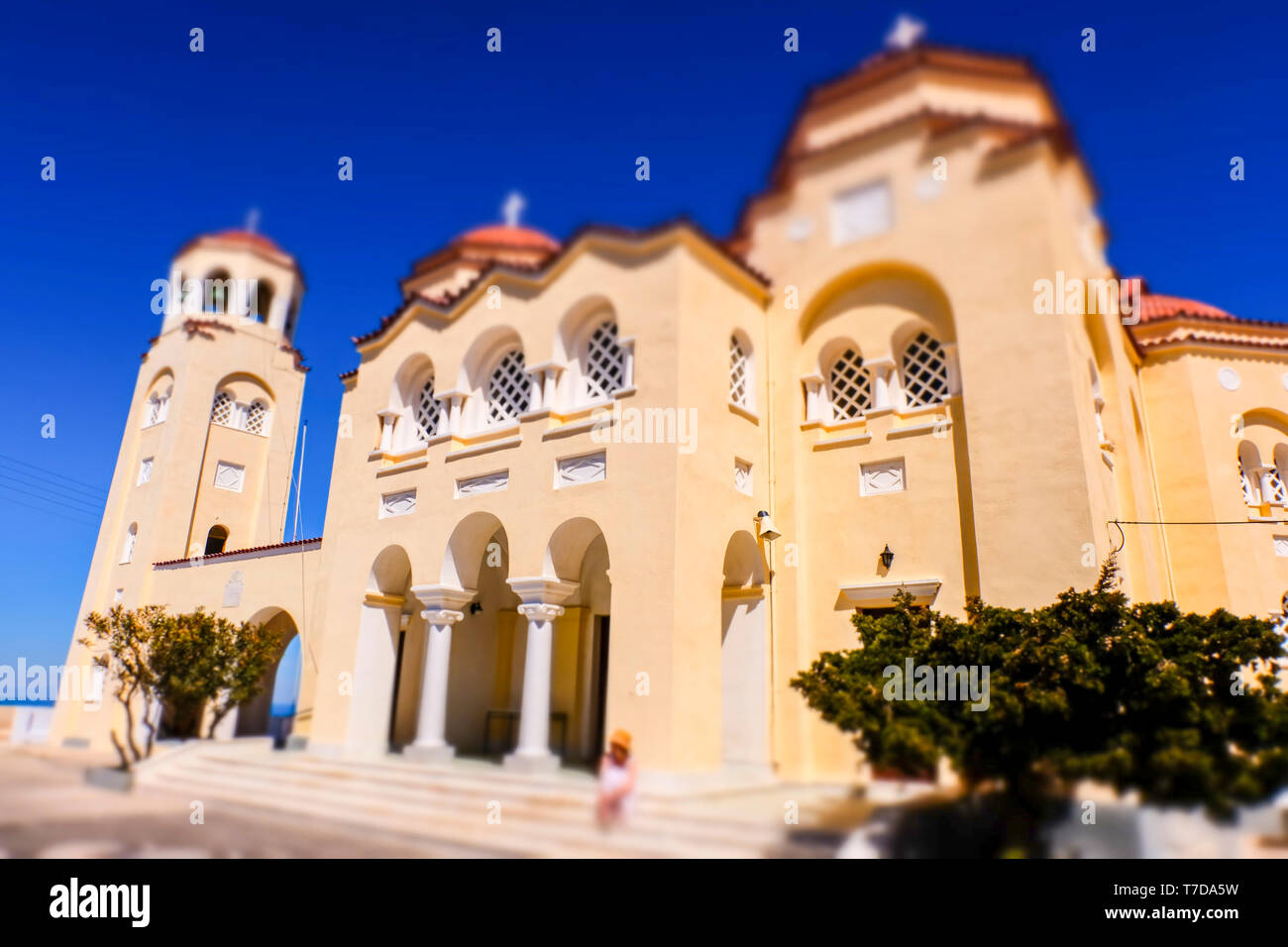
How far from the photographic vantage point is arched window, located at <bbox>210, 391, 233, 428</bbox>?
20.1 metres

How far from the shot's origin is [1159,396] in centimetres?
1338

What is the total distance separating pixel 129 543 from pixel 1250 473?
23.0 meters

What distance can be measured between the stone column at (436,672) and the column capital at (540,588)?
1.54m

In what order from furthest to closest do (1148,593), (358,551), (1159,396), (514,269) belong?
(1159,396) → (358,551) → (514,269) → (1148,593)

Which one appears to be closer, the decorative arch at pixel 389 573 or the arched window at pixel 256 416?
the decorative arch at pixel 389 573

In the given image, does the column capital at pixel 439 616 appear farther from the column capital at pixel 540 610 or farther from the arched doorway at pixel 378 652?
the column capital at pixel 540 610

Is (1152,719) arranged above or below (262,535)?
below

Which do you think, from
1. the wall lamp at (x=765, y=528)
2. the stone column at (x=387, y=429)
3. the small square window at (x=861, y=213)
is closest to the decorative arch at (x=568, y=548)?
the wall lamp at (x=765, y=528)

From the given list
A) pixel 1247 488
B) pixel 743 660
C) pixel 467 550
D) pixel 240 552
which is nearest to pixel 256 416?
pixel 240 552

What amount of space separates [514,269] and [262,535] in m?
12.5

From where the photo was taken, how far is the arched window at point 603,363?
35.6ft

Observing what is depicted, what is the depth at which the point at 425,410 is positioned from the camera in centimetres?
1316

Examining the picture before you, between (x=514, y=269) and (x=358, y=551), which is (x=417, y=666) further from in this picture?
(x=514, y=269)
